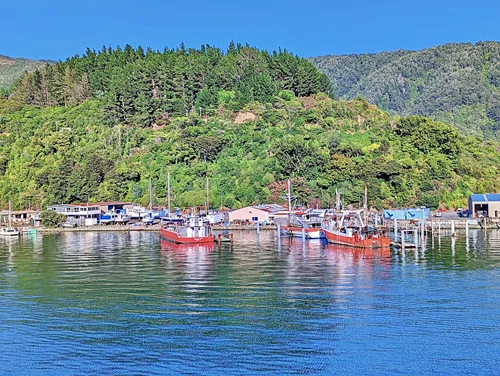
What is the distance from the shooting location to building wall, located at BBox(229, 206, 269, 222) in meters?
93.9

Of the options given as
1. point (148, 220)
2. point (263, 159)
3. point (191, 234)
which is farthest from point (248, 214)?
point (191, 234)

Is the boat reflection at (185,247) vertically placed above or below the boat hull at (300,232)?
below

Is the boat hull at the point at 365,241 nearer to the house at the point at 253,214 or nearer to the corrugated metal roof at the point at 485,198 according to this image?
the house at the point at 253,214

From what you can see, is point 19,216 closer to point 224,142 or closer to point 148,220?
point 148,220

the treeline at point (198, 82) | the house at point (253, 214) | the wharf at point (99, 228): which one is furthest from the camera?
the treeline at point (198, 82)

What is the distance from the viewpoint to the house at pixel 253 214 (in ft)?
307

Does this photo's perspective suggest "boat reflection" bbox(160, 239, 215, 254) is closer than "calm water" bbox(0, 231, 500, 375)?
No

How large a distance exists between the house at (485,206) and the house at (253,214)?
890 inches

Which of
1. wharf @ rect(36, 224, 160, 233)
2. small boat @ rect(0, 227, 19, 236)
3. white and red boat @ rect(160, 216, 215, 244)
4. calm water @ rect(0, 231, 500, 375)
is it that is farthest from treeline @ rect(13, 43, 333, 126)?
calm water @ rect(0, 231, 500, 375)

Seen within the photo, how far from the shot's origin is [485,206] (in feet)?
305

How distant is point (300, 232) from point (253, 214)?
15773 millimetres

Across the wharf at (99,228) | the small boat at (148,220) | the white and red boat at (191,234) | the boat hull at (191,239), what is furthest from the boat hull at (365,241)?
the small boat at (148,220)

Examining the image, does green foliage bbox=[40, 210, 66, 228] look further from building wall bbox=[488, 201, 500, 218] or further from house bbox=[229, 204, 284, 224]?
building wall bbox=[488, 201, 500, 218]

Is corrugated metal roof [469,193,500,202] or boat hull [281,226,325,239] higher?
corrugated metal roof [469,193,500,202]
